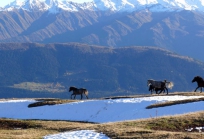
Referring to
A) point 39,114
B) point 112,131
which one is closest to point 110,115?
point 39,114

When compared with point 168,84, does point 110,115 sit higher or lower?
lower

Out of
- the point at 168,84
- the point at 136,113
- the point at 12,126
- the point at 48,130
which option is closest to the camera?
the point at 48,130

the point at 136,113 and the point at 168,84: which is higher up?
the point at 168,84

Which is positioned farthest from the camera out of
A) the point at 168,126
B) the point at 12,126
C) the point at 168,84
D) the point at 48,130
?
the point at 168,84

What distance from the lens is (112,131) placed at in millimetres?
31781

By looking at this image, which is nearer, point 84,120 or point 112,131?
point 112,131

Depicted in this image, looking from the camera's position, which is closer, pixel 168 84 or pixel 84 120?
pixel 84 120

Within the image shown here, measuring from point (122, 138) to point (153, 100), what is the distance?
1047 inches

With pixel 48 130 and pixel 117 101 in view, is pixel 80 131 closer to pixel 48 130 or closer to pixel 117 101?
pixel 48 130

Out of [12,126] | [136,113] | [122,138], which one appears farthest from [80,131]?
[136,113]

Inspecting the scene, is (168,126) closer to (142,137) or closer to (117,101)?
(142,137)

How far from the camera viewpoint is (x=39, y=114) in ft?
191

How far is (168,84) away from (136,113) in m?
16.3

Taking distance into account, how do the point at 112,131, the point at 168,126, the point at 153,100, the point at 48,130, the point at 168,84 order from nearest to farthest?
the point at 112,131 → the point at 168,126 → the point at 48,130 → the point at 153,100 → the point at 168,84
